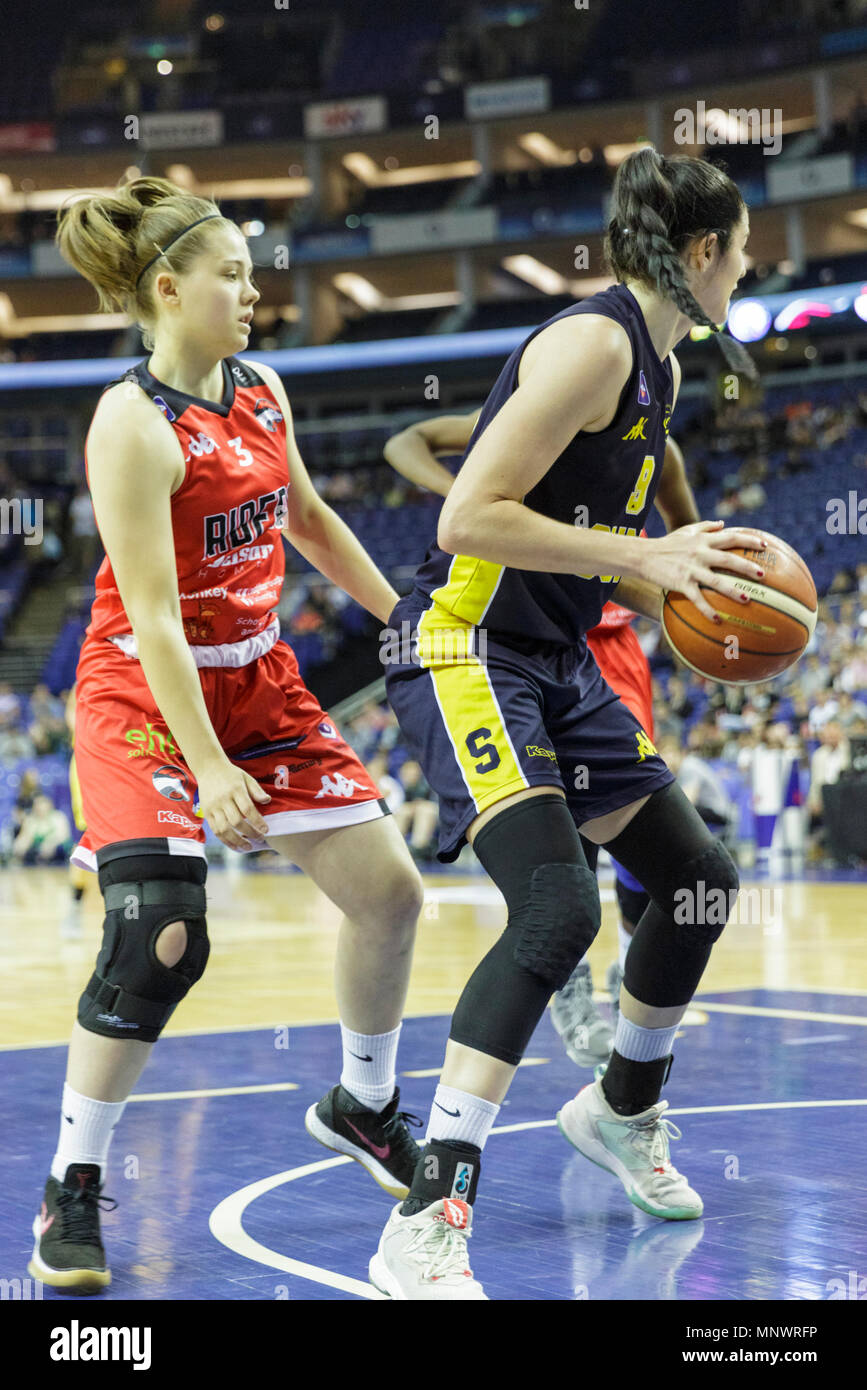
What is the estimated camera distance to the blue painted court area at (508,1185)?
2.84m

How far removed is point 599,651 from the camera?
204 inches

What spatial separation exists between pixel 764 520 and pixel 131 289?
58.5ft

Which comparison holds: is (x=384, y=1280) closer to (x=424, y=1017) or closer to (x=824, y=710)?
(x=424, y=1017)

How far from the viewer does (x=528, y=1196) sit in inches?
137

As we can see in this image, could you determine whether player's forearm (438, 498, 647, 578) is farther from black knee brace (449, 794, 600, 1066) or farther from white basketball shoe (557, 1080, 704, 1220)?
white basketball shoe (557, 1080, 704, 1220)

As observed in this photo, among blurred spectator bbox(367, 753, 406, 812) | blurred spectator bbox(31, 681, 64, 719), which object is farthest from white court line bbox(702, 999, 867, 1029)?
blurred spectator bbox(31, 681, 64, 719)

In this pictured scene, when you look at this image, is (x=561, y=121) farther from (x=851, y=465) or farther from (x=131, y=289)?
(x=131, y=289)

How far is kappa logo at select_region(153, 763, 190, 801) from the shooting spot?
3.06 metres

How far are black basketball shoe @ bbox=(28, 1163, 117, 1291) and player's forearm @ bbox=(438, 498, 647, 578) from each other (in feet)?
4.80

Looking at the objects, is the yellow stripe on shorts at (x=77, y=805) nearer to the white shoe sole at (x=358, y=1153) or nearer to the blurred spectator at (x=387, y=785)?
the white shoe sole at (x=358, y=1153)

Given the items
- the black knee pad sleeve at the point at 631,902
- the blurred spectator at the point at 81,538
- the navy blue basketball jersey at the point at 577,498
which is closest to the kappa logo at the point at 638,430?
the navy blue basketball jersey at the point at 577,498
